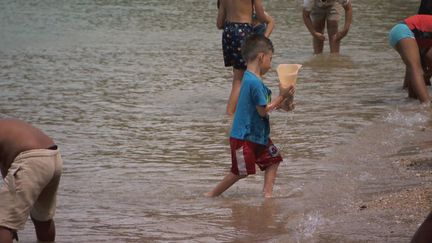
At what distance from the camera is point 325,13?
1564 centimetres

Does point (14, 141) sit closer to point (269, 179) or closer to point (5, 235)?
point (5, 235)

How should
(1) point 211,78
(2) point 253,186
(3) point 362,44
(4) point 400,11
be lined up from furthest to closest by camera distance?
(4) point 400,11
(3) point 362,44
(1) point 211,78
(2) point 253,186

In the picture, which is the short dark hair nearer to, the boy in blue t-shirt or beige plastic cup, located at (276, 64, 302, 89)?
the boy in blue t-shirt

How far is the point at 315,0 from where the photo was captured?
15.4m

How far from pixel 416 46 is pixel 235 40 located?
76.6 inches

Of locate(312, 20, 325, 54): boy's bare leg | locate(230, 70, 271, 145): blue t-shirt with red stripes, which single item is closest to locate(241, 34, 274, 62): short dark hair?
locate(230, 70, 271, 145): blue t-shirt with red stripes

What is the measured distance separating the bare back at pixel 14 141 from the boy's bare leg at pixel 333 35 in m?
10.2

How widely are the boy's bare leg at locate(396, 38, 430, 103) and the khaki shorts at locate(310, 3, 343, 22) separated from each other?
15.8 feet

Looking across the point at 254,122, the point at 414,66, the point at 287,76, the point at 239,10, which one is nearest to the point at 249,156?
the point at 254,122


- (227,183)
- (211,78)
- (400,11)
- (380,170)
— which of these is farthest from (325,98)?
(400,11)

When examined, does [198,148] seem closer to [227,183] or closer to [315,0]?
[227,183]

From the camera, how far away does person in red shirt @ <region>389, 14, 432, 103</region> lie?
1063cm

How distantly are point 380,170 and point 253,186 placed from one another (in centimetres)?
100

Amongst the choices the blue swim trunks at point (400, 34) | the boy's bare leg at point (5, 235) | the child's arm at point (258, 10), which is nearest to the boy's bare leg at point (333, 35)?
the blue swim trunks at point (400, 34)
